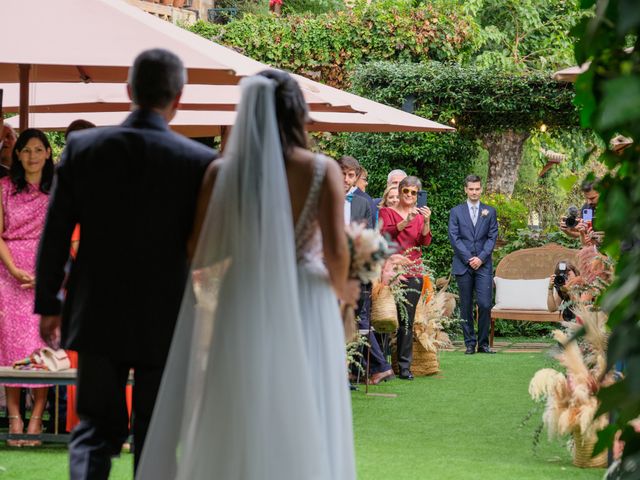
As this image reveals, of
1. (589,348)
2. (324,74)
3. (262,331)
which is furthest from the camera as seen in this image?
(324,74)

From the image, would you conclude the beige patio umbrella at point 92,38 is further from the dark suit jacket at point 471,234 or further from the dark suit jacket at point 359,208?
the dark suit jacket at point 471,234

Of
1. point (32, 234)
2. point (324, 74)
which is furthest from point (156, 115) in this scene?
point (324, 74)

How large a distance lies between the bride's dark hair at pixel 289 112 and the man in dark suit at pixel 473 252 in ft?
33.6

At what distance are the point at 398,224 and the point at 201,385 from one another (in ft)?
24.9

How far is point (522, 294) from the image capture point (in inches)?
605

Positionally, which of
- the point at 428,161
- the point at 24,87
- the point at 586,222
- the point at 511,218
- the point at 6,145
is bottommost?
the point at 511,218

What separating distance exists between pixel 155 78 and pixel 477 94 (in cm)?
1356

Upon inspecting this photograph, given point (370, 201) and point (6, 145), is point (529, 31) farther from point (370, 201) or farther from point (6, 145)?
point (6, 145)

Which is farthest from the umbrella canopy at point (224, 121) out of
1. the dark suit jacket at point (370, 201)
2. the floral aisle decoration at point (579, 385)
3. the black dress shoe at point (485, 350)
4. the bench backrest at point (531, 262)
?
the floral aisle decoration at point (579, 385)

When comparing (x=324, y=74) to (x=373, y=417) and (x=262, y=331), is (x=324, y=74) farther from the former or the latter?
(x=262, y=331)

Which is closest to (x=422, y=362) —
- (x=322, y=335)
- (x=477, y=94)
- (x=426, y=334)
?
(x=426, y=334)

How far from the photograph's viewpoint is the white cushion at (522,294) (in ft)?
50.1

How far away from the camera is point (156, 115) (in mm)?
4445

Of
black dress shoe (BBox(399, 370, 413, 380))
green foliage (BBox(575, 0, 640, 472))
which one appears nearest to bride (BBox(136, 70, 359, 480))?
green foliage (BBox(575, 0, 640, 472))
